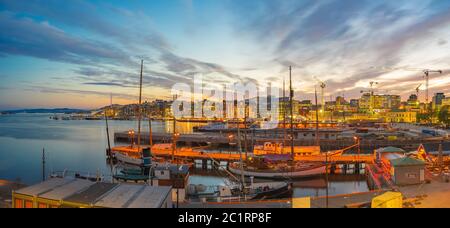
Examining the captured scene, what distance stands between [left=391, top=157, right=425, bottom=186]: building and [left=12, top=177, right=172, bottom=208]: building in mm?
15002

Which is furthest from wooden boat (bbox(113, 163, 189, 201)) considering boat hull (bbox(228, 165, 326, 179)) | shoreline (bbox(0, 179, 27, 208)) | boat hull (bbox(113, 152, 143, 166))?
boat hull (bbox(113, 152, 143, 166))

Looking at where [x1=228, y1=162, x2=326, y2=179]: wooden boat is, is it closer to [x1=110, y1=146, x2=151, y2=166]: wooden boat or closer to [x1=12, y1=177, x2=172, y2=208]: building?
[x1=110, y1=146, x2=151, y2=166]: wooden boat

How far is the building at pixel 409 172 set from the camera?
19297 millimetres

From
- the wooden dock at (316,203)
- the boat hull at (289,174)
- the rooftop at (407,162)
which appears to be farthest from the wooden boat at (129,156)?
the rooftop at (407,162)

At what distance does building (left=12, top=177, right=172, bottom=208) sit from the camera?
413 inches

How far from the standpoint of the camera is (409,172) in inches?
762

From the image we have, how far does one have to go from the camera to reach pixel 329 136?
2092 inches
